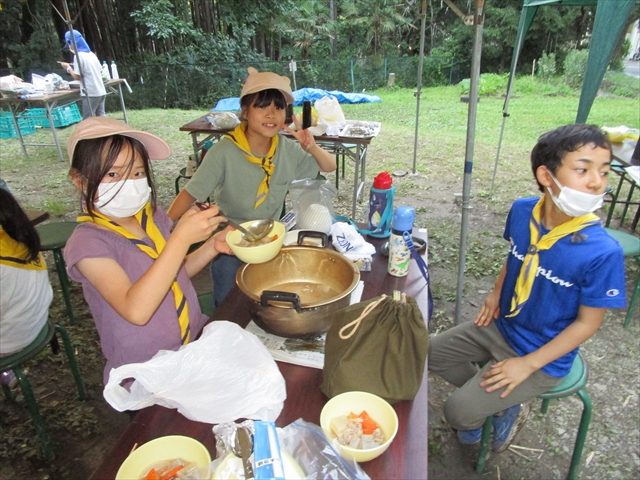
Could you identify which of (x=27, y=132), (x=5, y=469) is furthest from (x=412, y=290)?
(x=27, y=132)

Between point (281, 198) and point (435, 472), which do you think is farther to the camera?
point (281, 198)

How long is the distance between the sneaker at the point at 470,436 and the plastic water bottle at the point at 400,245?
99cm

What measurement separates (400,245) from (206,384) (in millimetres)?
934

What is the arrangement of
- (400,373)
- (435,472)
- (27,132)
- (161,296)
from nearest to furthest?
(400,373) → (161,296) → (435,472) → (27,132)

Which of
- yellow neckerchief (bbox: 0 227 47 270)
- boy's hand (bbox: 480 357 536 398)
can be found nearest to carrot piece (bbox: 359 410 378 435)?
boy's hand (bbox: 480 357 536 398)

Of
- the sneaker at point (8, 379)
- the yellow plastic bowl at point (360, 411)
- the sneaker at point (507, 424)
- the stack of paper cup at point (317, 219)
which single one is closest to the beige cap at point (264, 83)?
the stack of paper cup at point (317, 219)

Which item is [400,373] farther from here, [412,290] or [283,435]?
[412,290]

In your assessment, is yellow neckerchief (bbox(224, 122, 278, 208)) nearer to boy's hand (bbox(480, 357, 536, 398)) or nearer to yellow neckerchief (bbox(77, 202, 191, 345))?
yellow neckerchief (bbox(77, 202, 191, 345))

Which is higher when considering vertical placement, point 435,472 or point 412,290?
point 412,290

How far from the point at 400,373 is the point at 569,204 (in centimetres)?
96

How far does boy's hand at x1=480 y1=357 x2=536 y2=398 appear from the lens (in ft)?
5.20

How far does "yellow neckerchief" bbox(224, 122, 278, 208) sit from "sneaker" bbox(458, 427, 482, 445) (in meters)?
1.64

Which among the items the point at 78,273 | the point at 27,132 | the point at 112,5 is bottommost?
the point at 27,132

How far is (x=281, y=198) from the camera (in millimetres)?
2457
